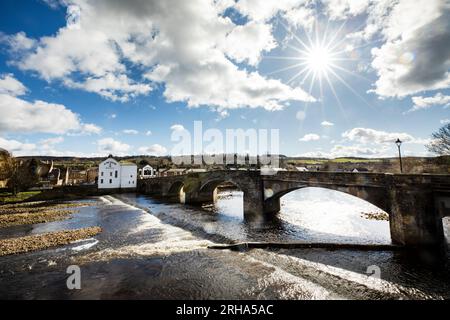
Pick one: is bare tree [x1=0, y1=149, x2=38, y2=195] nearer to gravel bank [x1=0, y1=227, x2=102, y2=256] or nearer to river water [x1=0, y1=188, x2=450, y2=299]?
gravel bank [x1=0, y1=227, x2=102, y2=256]

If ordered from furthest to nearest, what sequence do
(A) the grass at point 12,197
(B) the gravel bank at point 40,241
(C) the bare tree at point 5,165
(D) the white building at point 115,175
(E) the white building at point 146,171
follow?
(E) the white building at point 146,171
(D) the white building at point 115,175
(C) the bare tree at point 5,165
(A) the grass at point 12,197
(B) the gravel bank at point 40,241

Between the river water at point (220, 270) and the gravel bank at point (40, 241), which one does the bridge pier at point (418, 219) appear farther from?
the gravel bank at point (40, 241)

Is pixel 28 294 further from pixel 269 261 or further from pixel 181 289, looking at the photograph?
pixel 269 261

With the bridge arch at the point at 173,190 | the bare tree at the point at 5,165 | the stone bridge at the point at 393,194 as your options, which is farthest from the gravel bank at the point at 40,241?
the bare tree at the point at 5,165

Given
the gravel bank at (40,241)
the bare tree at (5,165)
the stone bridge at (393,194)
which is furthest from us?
the bare tree at (5,165)

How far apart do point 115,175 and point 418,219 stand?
234 ft

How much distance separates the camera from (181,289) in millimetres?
10664

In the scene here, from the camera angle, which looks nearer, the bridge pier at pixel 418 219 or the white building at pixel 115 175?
the bridge pier at pixel 418 219

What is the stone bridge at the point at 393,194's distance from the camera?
13.9 m

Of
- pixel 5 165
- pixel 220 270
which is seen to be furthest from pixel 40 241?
pixel 5 165

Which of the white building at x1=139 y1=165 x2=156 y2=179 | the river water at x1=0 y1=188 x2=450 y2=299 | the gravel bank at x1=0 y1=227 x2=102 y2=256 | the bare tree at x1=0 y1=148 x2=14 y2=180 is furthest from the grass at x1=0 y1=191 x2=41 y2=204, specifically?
the river water at x1=0 y1=188 x2=450 y2=299

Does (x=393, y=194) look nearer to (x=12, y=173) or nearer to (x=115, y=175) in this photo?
(x=115, y=175)
